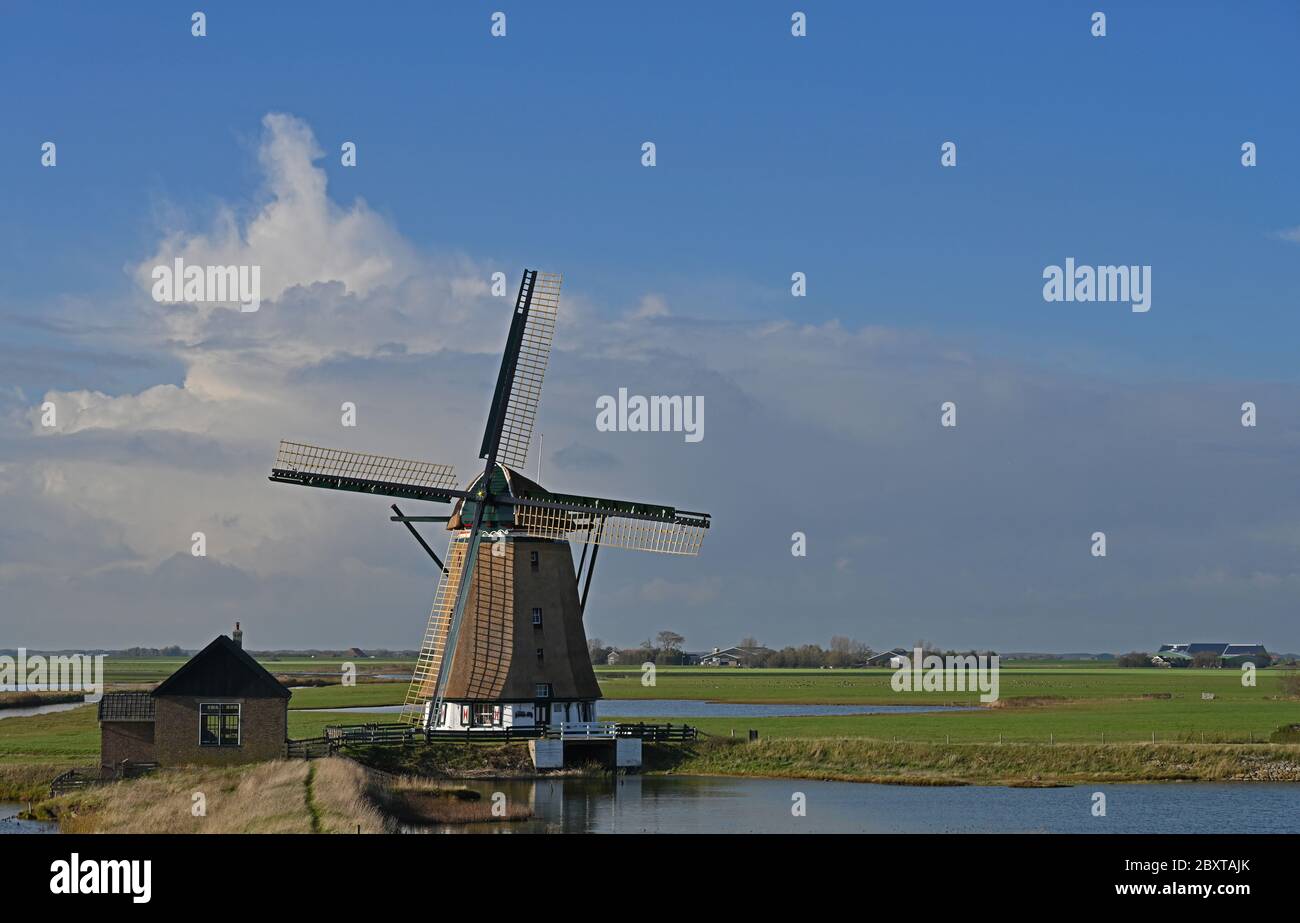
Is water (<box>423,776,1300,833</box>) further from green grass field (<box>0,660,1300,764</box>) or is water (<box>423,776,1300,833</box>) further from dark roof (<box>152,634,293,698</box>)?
green grass field (<box>0,660,1300,764</box>)

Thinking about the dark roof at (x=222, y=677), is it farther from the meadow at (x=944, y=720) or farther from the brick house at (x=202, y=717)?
the meadow at (x=944, y=720)

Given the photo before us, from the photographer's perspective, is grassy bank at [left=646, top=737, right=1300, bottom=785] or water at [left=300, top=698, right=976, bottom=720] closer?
grassy bank at [left=646, top=737, right=1300, bottom=785]

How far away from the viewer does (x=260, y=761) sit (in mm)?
44125

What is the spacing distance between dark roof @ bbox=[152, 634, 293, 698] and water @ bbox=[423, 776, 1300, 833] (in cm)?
702

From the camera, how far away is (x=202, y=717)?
144 feet

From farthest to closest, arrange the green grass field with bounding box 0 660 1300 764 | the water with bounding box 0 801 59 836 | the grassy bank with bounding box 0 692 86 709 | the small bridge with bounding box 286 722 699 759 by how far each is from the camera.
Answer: the grassy bank with bounding box 0 692 86 709
the green grass field with bounding box 0 660 1300 764
the small bridge with bounding box 286 722 699 759
the water with bounding box 0 801 59 836

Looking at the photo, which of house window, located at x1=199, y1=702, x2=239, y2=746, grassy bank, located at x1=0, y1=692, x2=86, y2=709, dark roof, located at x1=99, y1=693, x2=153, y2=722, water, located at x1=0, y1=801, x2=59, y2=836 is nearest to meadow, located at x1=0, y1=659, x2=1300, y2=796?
dark roof, located at x1=99, y1=693, x2=153, y2=722

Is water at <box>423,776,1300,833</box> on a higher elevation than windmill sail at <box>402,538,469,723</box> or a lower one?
lower

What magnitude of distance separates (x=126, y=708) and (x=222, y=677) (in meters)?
2.75

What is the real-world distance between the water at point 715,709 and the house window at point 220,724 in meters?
35.2

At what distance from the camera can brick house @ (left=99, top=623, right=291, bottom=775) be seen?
4359 cm

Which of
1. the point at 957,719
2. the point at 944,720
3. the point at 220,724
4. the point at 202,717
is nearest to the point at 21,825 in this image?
the point at 202,717
